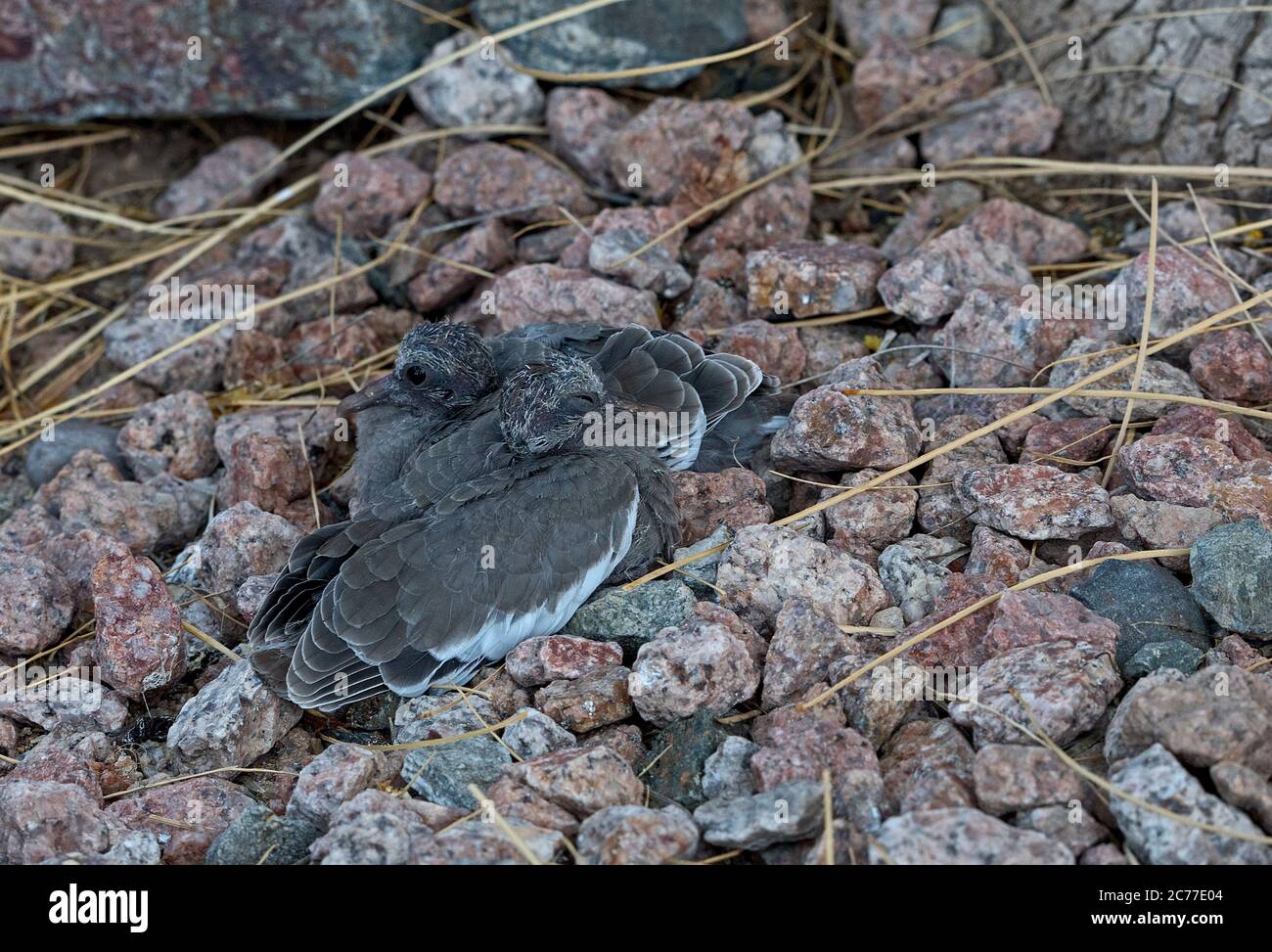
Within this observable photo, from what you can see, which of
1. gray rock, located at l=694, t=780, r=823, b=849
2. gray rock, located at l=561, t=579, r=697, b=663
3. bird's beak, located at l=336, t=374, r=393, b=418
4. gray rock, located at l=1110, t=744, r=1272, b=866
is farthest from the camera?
bird's beak, located at l=336, t=374, r=393, b=418

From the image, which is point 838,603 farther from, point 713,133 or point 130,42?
point 130,42

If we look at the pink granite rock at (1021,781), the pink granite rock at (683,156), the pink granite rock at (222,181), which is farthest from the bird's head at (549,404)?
the pink granite rock at (222,181)

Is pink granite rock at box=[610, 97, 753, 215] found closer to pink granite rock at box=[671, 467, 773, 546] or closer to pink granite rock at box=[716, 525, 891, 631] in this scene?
pink granite rock at box=[671, 467, 773, 546]

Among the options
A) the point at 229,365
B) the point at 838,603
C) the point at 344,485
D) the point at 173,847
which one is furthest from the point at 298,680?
the point at 229,365

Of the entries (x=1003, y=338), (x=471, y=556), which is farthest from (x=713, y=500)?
(x=1003, y=338)

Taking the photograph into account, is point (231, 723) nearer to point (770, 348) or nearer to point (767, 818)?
point (767, 818)

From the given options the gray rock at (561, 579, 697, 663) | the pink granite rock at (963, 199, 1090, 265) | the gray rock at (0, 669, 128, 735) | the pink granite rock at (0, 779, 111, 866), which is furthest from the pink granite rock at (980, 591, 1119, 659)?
the gray rock at (0, 669, 128, 735)
